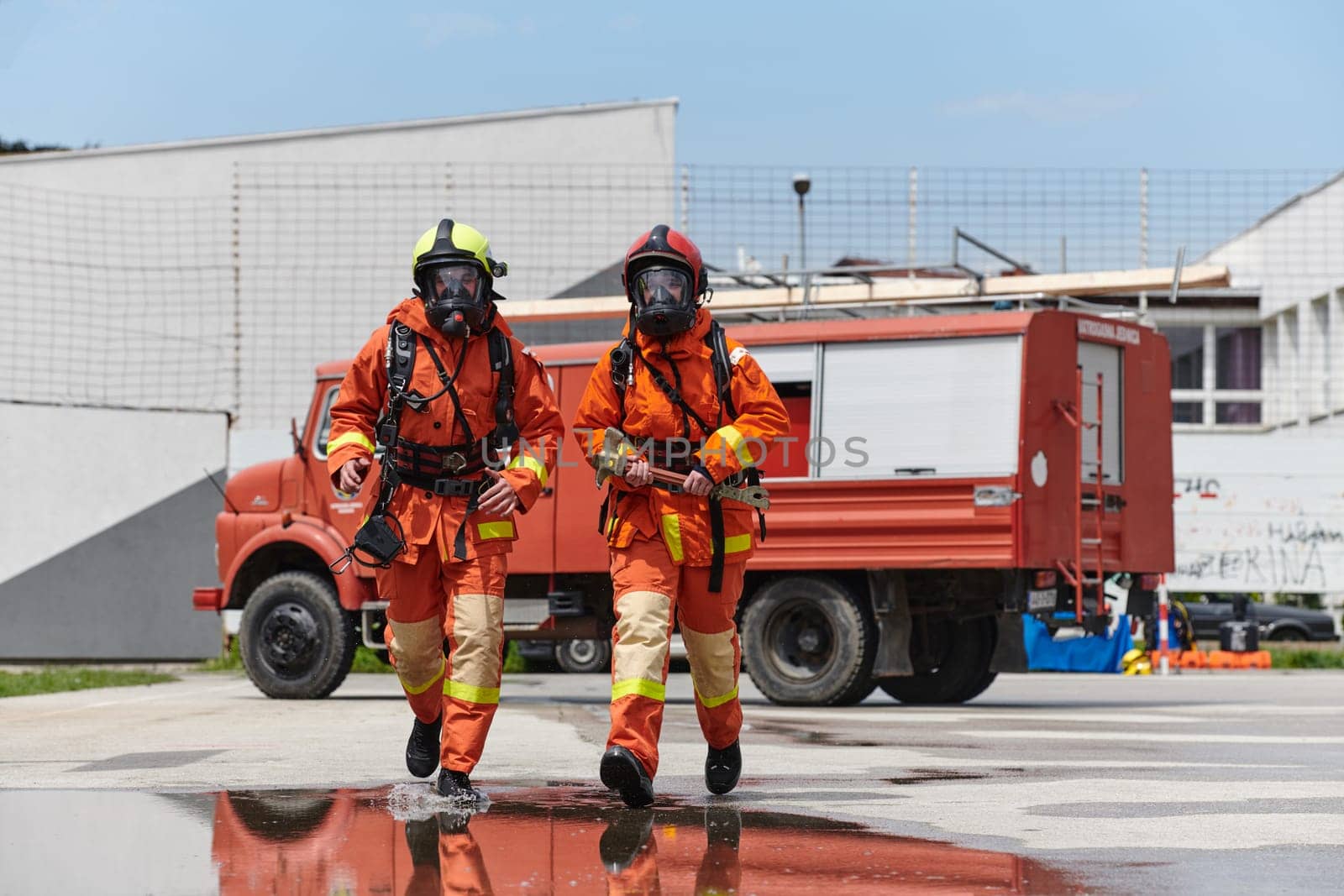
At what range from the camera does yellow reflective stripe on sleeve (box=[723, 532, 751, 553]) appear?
241 inches

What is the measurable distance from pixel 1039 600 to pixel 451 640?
6.83m

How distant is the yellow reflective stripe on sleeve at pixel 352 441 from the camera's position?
627cm

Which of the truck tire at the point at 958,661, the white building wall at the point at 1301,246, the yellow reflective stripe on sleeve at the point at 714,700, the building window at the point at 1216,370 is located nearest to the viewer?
the yellow reflective stripe on sleeve at the point at 714,700

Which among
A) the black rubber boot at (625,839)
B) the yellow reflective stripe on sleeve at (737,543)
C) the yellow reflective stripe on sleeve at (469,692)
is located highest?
the yellow reflective stripe on sleeve at (737,543)

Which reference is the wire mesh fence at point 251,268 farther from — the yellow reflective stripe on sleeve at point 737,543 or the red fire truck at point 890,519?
the yellow reflective stripe on sleeve at point 737,543

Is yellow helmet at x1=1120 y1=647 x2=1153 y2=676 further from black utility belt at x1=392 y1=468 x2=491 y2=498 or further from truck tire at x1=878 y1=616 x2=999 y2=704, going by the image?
black utility belt at x1=392 y1=468 x2=491 y2=498

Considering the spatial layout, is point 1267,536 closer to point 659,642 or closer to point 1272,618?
point 1272,618

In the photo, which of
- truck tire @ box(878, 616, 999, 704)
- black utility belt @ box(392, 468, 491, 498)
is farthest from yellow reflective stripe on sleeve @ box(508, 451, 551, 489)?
truck tire @ box(878, 616, 999, 704)

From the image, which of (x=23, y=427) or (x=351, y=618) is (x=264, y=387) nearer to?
(x=23, y=427)

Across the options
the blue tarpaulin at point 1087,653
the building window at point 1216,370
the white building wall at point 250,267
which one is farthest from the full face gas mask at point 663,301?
the building window at point 1216,370

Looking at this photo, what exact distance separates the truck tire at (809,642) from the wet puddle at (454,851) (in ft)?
21.0

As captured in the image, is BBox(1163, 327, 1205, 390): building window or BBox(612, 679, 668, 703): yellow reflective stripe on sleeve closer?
BBox(612, 679, 668, 703): yellow reflective stripe on sleeve

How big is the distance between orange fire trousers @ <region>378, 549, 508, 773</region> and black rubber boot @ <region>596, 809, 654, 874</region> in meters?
0.57

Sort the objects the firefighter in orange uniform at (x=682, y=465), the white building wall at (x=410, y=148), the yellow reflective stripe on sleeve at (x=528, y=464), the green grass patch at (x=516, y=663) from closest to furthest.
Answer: the firefighter in orange uniform at (x=682, y=465) → the yellow reflective stripe on sleeve at (x=528, y=464) → the green grass patch at (x=516, y=663) → the white building wall at (x=410, y=148)
